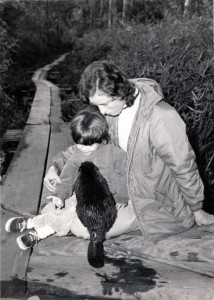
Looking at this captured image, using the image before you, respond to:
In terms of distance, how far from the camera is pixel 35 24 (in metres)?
25.0

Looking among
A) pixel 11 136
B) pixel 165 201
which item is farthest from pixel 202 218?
pixel 11 136

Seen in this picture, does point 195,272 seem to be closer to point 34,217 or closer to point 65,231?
point 65,231

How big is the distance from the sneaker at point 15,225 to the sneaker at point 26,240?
0.83 feet

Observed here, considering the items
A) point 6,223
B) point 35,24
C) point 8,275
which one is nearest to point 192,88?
point 6,223

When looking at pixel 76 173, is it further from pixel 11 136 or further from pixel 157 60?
pixel 11 136

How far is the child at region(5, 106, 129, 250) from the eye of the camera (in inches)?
116

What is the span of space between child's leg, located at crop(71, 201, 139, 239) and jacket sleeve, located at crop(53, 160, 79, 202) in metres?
0.24

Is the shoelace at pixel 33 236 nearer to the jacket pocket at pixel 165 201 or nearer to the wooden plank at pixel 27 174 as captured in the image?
the wooden plank at pixel 27 174

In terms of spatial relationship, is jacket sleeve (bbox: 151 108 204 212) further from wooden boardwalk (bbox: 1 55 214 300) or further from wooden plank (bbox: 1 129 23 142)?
wooden plank (bbox: 1 129 23 142)

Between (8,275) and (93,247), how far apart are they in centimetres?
56

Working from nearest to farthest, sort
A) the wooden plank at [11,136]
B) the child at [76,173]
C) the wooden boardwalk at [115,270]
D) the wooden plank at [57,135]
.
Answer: the wooden boardwalk at [115,270] → the child at [76,173] → the wooden plank at [57,135] → the wooden plank at [11,136]

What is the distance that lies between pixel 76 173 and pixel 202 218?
3.20ft

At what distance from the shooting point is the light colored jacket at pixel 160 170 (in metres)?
2.70

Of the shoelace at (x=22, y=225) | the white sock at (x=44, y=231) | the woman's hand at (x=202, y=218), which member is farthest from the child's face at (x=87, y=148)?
the woman's hand at (x=202, y=218)
